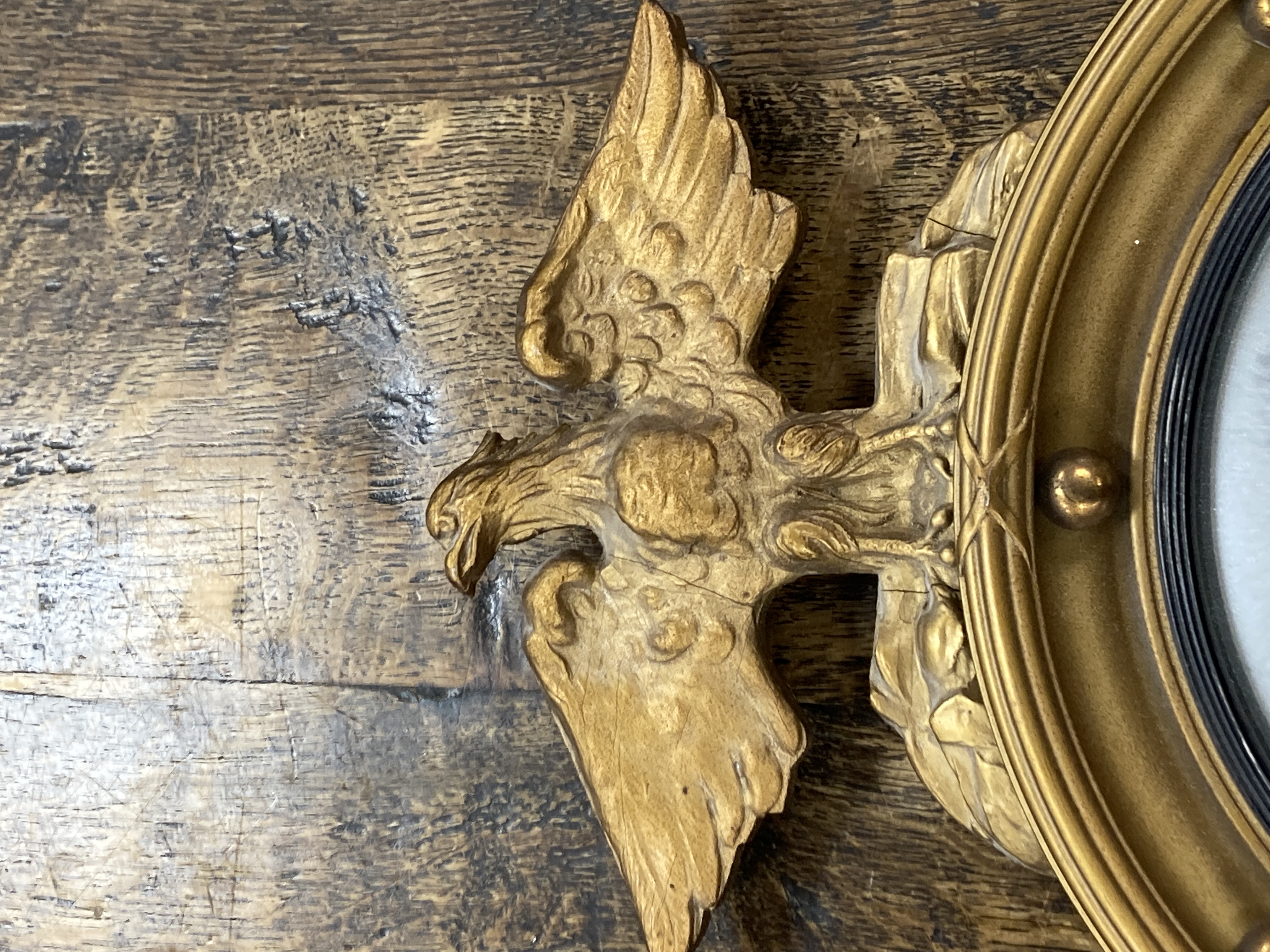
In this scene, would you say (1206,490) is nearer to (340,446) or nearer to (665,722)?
(665,722)

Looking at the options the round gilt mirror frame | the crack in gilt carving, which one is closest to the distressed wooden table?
the crack in gilt carving

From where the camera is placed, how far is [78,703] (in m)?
0.74

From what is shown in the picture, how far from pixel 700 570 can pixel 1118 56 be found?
0.35m

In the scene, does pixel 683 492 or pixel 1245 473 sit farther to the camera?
pixel 683 492

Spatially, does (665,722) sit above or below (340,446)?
below

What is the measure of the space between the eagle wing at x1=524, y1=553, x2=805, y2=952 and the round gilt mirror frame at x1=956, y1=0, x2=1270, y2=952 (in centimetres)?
→ 16

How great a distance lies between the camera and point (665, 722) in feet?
2.05

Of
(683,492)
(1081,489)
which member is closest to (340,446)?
(683,492)

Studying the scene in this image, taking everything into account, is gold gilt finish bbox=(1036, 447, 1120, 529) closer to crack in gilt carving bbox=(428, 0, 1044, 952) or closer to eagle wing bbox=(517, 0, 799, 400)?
crack in gilt carving bbox=(428, 0, 1044, 952)

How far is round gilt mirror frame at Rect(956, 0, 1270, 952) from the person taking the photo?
0.48 m

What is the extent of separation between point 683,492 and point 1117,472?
0.76ft

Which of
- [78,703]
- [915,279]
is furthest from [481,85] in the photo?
[78,703]

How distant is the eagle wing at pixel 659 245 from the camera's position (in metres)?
0.62

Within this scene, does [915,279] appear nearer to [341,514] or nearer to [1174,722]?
[1174,722]
